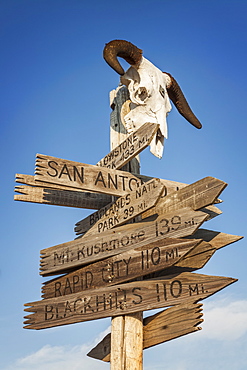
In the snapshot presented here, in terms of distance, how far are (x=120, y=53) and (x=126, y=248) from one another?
227 cm

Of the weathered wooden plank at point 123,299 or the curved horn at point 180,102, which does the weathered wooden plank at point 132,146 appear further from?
the weathered wooden plank at point 123,299

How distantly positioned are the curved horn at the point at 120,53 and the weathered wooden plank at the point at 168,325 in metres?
2.78

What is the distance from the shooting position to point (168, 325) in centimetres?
433

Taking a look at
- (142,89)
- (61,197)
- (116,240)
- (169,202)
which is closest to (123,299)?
(116,240)

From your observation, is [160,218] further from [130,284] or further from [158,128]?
[158,128]

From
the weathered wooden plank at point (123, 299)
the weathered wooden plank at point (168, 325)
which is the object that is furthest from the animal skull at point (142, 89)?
the weathered wooden plank at point (168, 325)

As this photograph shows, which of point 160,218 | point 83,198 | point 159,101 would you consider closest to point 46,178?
point 83,198

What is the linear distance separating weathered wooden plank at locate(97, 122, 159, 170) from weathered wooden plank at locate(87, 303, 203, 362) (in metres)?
1.60

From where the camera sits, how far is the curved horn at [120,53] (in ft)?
17.9

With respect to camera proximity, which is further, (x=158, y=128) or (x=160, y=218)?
(x=158, y=128)

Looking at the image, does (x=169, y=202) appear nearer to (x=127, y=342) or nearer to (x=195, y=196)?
(x=195, y=196)

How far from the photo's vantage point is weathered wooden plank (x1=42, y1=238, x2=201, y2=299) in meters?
4.25

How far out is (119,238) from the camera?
4.75 m

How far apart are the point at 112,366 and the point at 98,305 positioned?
55 centimetres
